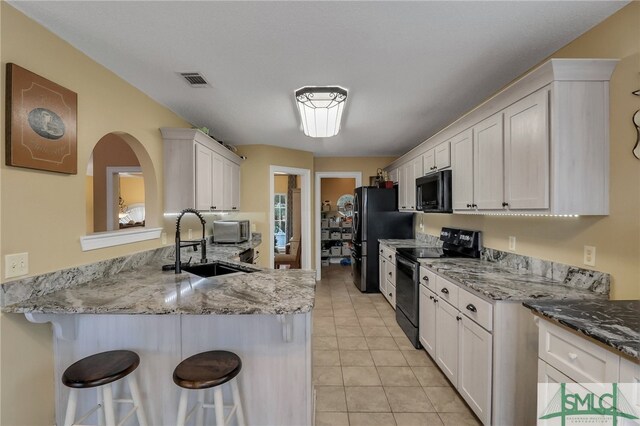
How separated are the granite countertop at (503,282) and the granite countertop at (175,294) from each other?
1.08 metres

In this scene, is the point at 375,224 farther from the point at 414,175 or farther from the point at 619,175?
the point at 619,175

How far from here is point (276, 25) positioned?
63.0 inches

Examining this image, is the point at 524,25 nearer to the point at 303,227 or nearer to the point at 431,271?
the point at 431,271

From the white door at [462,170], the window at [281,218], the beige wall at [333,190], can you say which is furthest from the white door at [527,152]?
the window at [281,218]

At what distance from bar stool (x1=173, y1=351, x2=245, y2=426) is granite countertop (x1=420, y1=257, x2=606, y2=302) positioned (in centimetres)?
153

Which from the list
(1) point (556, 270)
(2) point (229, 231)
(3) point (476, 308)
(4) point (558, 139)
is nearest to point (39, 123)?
(2) point (229, 231)

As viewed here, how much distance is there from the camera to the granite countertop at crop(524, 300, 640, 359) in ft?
3.28

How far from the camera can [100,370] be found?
51.8 inches

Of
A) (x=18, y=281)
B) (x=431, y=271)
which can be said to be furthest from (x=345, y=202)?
(x=18, y=281)

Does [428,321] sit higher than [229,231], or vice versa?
[229,231]

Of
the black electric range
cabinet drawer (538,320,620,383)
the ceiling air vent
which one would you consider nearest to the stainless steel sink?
the ceiling air vent

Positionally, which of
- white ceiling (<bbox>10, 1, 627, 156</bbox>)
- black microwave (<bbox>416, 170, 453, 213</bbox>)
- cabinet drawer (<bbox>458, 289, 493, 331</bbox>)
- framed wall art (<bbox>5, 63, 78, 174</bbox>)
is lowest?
cabinet drawer (<bbox>458, 289, 493, 331</bbox>)

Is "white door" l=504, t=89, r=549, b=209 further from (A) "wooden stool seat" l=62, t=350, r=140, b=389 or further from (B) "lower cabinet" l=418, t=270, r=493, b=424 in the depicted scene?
(A) "wooden stool seat" l=62, t=350, r=140, b=389

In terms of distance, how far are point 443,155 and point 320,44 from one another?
74.7 inches
